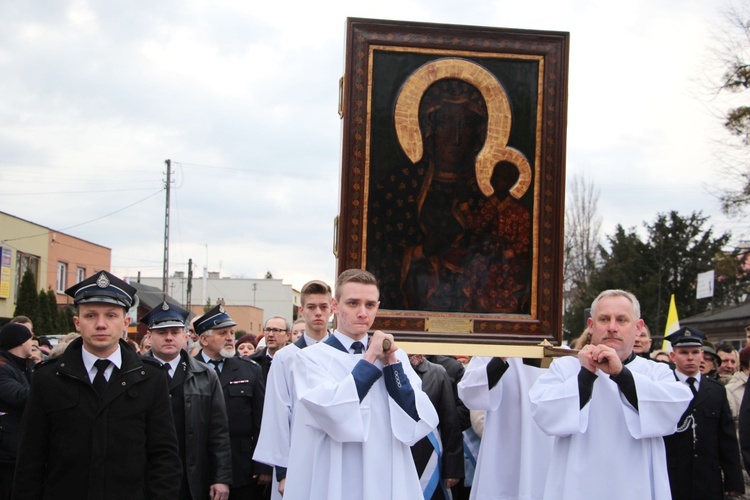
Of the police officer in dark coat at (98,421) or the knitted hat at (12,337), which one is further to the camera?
the knitted hat at (12,337)

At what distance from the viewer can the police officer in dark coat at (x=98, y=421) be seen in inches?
176

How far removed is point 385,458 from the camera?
464cm

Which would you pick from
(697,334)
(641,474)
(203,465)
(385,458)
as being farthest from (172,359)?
(697,334)

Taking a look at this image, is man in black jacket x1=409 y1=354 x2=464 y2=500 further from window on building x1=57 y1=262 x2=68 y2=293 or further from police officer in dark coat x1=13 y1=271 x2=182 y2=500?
window on building x1=57 y1=262 x2=68 y2=293

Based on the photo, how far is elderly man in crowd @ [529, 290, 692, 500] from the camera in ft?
15.8

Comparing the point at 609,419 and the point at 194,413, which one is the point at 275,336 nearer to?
the point at 194,413

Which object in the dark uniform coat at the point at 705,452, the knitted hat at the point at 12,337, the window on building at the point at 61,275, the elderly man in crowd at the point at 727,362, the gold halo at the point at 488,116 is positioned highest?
the gold halo at the point at 488,116

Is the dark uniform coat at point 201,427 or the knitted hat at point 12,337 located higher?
the knitted hat at point 12,337

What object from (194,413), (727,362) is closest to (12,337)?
(194,413)

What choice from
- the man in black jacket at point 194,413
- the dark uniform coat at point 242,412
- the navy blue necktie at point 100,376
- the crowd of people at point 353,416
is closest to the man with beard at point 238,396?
the dark uniform coat at point 242,412

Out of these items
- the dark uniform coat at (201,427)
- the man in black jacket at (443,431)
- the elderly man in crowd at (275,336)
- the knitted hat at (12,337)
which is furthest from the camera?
the elderly man in crowd at (275,336)

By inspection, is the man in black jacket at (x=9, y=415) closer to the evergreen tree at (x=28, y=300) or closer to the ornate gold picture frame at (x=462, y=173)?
the ornate gold picture frame at (x=462, y=173)

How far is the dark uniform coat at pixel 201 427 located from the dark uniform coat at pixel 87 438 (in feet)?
5.20

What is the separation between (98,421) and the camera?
452 cm
